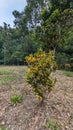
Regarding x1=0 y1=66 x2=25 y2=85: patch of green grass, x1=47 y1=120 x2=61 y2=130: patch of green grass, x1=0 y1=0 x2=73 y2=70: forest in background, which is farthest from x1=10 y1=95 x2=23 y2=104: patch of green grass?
x1=0 y1=0 x2=73 y2=70: forest in background

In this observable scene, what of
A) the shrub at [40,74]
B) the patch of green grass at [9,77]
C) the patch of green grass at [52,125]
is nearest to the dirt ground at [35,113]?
the patch of green grass at [52,125]

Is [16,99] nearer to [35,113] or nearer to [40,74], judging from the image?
[35,113]

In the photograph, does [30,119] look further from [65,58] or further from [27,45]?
[27,45]

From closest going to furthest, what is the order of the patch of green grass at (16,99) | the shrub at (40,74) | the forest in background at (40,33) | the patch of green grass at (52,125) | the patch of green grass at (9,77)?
the patch of green grass at (52,125), the shrub at (40,74), the patch of green grass at (16,99), the patch of green grass at (9,77), the forest in background at (40,33)

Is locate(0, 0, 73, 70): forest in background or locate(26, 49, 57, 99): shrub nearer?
locate(26, 49, 57, 99): shrub

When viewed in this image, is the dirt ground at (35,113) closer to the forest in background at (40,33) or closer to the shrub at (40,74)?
the shrub at (40,74)

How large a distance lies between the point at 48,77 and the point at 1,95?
162cm

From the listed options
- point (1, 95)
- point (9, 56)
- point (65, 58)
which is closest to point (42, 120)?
point (1, 95)

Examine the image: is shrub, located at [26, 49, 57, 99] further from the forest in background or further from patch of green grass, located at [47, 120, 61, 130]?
the forest in background

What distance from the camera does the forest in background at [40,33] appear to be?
9.27m

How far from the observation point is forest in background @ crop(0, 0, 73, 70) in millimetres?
9273

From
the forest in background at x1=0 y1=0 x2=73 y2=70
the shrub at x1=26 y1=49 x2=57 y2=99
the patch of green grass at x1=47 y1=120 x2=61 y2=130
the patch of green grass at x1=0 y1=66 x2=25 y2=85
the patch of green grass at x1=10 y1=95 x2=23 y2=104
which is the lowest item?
the patch of green grass at x1=47 y1=120 x2=61 y2=130

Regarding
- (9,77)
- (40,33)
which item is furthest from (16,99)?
(40,33)

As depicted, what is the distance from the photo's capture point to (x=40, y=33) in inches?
382
